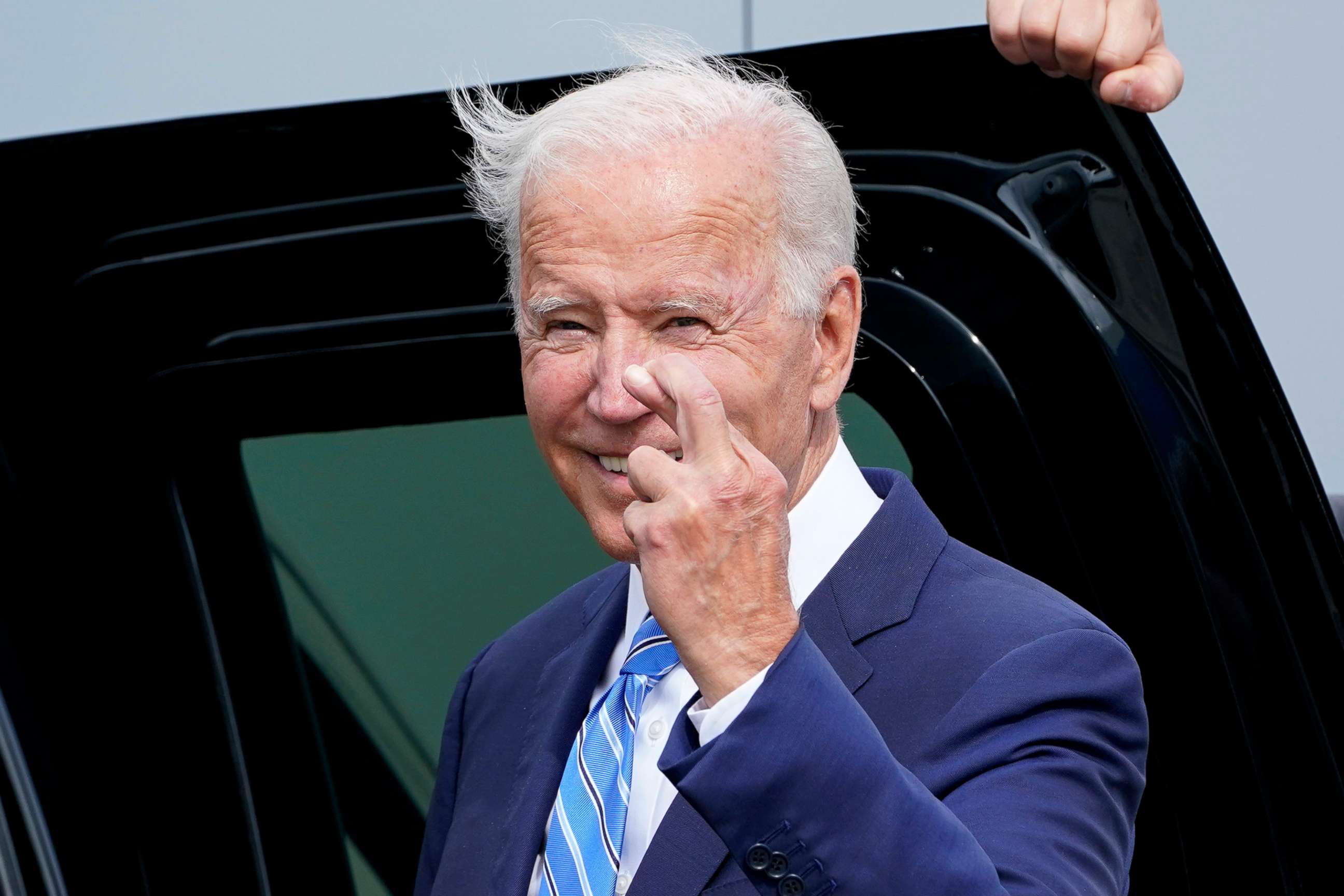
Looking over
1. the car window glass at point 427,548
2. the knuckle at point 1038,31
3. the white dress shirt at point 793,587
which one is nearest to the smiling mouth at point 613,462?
the white dress shirt at point 793,587

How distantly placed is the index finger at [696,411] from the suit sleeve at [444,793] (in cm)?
87

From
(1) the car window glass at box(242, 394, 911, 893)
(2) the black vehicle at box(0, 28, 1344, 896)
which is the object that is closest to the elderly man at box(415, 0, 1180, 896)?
(2) the black vehicle at box(0, 28, 1344, 896)

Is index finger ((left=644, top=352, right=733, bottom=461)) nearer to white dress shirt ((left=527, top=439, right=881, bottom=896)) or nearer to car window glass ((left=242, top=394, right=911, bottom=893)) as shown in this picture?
white dress shirt ((left=527, top=439, right=881, bottom=896))

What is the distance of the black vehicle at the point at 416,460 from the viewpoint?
195cm

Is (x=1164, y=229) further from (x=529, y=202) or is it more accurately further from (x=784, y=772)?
(x=784, y=772)

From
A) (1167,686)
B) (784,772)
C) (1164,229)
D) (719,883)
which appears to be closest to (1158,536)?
(1167,686)

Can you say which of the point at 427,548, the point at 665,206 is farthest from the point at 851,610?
the point at 427,548

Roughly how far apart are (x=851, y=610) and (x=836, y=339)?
310mm

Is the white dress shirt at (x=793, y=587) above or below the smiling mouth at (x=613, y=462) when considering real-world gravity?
below

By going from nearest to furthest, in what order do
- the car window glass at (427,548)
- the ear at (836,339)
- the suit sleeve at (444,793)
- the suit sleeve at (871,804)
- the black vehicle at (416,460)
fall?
the suit sleeve at (871,804) < the ear at (836,339) < the black vehicle at (416,460) < the suit sleeve at (444,793) < the car window glass at (427,548)

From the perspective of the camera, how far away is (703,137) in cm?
170

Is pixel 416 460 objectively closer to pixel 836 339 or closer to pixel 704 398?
pixel 836 339

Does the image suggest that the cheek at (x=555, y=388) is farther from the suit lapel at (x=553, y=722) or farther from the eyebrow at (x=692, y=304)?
the suit lapel at (x=553, y=722)

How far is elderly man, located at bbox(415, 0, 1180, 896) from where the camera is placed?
1.29 metres
